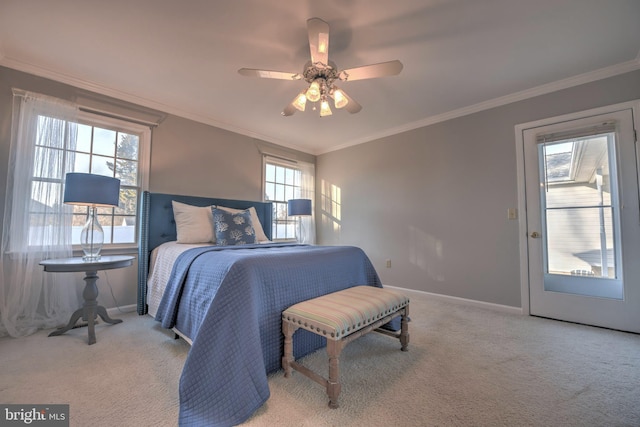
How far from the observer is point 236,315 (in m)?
1.43

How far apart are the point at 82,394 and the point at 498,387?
240 cm

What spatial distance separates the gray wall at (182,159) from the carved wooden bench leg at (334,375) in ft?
8.61

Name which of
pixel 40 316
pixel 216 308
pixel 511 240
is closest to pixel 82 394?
pixel 216 308

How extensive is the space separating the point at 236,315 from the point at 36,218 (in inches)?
92.4

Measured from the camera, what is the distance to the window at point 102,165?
237 cm

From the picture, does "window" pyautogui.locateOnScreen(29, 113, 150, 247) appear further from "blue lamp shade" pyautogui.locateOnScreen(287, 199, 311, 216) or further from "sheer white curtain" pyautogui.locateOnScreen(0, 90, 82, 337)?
"blue lamp shade" pyautogui.locateOnScreen(287, 199, 311, 216)

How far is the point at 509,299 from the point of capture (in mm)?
2871

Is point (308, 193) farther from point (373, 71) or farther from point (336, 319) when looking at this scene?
point (336, 319)

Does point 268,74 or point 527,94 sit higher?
point 527,94

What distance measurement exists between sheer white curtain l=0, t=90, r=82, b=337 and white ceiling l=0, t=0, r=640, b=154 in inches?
17.9

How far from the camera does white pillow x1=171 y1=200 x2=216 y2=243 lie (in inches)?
112

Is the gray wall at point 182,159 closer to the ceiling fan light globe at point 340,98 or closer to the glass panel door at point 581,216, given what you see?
the ceiling fan light globe at point 340,98

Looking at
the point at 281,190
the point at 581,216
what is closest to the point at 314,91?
the point at 281,190

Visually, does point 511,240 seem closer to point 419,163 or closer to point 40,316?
point 419,163
